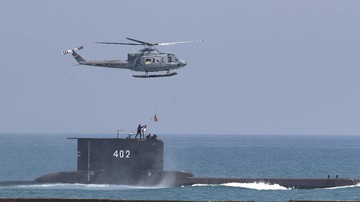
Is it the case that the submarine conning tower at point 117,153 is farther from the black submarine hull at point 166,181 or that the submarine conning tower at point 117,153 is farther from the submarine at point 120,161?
the black submarine hull at point 166,181

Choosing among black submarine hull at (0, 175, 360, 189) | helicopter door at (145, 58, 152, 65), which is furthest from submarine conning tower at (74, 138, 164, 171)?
helicopter door at (145, 58, 152, 65)

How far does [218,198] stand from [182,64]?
1172 cm

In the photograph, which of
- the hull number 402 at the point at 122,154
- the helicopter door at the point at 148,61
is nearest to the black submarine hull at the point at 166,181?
the hull number 402 at the point at 122,154

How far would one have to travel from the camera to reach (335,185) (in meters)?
67.9

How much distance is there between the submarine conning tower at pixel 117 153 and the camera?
61.7 m

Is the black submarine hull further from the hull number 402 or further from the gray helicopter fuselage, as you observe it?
the gray helicopter fuselage

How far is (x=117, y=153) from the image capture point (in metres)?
62.0

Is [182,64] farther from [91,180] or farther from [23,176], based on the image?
[23,176]

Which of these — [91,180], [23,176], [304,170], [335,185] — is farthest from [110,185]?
[304,170]

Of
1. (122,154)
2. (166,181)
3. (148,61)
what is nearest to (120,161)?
(122,154)

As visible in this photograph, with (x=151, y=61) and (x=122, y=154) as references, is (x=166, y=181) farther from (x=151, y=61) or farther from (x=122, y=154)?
(x=151, y=61)

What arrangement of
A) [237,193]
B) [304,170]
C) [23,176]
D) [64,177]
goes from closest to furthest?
[64,177]
[237,193]
[23,176]
[304,170]

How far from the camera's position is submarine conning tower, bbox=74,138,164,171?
6169 centimetres

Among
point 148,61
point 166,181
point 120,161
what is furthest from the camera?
point 166,181
